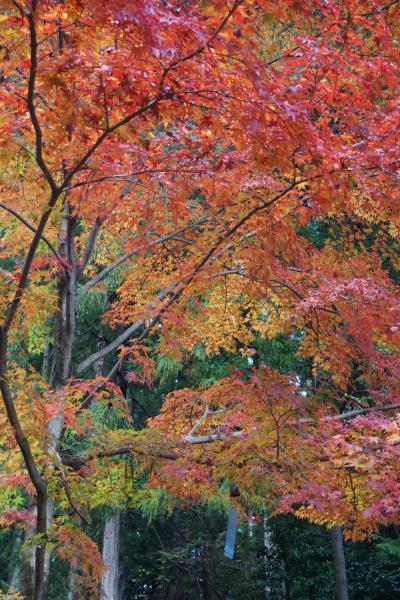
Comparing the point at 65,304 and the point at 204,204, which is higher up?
the point at 204,204

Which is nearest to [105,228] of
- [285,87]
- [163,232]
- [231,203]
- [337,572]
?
[163,232]

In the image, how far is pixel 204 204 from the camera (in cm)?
583

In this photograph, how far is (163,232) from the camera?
5.56 meters

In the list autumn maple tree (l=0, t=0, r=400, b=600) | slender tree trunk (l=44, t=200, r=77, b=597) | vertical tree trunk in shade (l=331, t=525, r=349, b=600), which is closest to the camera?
autumn maple tree (l=0, t=0, r=400, b=600)

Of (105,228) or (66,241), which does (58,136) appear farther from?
(105,228)

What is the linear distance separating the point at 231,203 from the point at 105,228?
222 cm

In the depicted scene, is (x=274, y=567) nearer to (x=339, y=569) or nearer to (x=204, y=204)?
(x=339, y=569)

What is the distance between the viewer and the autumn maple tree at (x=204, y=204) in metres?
2.89

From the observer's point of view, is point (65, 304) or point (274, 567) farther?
point (274, 567)

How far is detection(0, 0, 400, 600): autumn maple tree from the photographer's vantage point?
289 cm

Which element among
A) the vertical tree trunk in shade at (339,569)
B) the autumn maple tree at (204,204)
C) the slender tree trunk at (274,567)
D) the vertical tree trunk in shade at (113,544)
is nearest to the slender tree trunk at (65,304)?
the autumn maple tree at (204,204)

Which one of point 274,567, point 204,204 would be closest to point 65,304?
point 204,204

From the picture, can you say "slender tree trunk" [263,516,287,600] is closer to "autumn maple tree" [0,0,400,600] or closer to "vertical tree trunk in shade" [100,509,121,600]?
"vertical tree trunk in shade" [100,509,121,600]

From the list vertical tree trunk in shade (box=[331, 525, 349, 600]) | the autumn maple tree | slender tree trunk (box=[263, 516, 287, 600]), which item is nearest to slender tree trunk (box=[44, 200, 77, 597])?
the autumn maple tree
